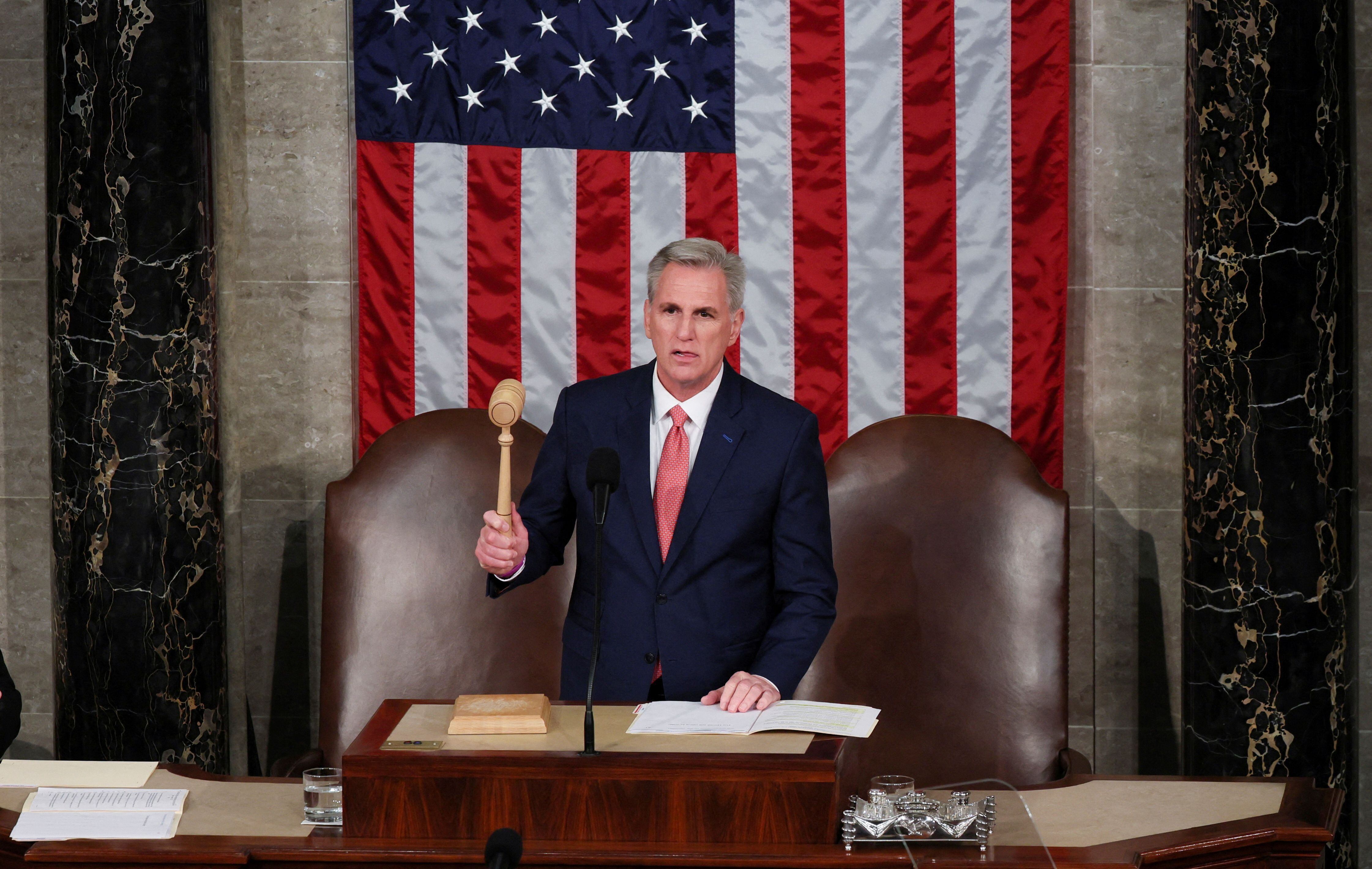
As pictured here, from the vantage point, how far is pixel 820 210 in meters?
4.58

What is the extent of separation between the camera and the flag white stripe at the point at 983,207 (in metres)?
4.52

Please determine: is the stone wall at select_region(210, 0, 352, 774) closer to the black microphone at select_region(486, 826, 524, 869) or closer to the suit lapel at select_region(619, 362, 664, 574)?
the suit lapel at select_region(619, 362, 664, 574)

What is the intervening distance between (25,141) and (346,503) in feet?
5.78

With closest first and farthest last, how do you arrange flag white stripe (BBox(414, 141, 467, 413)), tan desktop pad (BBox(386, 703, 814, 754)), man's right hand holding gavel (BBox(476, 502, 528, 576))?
1. tan desktop pad (BBox(386, 703, 814, 754))
2. man's right hand holding gavel (BBox(476, 502, 528, 576))
3. flag white stripe (BBox(414, 141, 467, 413))

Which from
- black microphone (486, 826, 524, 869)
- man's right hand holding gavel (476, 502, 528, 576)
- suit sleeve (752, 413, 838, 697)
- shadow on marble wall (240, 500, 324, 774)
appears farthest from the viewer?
shadow on marble wall (240, 500, 324, 774)

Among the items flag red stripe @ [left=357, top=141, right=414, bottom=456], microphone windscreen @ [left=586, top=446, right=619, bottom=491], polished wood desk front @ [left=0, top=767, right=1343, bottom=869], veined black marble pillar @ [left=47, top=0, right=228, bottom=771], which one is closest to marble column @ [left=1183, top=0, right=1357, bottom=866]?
polished wood desk front @ [left=0, top=767, right=1343, bottom=869]

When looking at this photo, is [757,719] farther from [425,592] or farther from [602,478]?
[425,592]

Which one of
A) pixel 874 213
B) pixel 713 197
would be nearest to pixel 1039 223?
pixel 874 213

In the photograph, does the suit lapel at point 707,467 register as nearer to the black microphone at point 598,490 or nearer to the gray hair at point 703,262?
the gray hair at point 703,262

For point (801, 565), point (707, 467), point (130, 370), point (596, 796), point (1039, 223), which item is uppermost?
point (1039, 223)

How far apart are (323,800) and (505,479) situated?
662mm

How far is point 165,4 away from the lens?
4.17 m

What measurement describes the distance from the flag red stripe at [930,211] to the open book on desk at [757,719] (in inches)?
81.2

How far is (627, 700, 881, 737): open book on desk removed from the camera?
2518 millimetres
